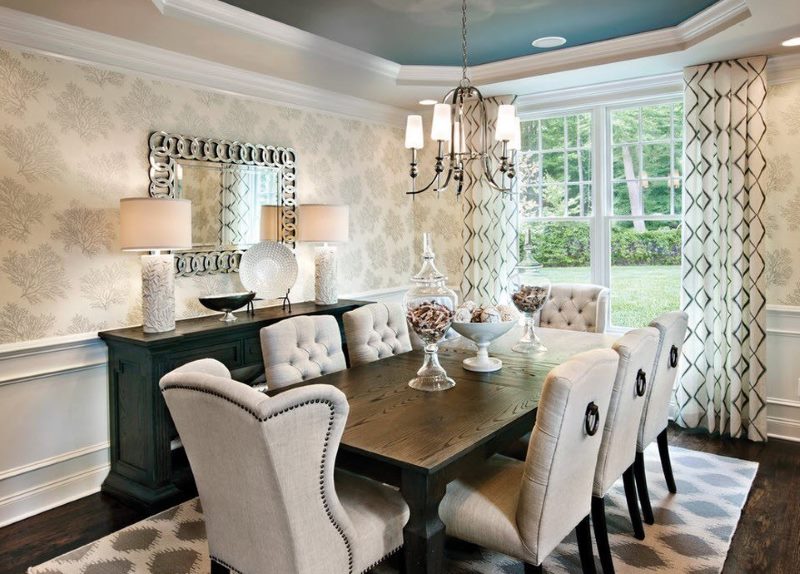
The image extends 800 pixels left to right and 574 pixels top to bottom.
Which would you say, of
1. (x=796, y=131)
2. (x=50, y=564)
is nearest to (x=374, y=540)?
(x=50, y=564)

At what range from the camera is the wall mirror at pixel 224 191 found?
355cm

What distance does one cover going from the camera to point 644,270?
15.2ft

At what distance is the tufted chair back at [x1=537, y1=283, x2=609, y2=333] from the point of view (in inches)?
156

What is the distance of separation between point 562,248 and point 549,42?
5.69ft

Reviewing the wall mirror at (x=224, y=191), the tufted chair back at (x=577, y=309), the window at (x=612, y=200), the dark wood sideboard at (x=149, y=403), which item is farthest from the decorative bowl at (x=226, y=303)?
the window at (x=612, y=200)

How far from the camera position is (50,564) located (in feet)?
8.26

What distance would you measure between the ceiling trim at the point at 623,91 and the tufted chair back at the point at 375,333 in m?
2.63

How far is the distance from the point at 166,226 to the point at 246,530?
6.37 ft

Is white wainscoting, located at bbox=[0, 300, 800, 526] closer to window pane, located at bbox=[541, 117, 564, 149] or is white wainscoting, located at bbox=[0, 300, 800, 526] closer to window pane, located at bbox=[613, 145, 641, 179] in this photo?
window pane, located at bbox=[541, 117, 564, 149]

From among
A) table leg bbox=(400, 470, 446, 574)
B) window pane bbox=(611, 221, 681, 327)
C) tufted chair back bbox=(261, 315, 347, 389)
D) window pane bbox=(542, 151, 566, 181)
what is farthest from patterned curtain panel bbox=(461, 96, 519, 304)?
table leg bbox=(400, 470, 446, 574)

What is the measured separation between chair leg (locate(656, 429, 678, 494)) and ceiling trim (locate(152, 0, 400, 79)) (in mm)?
2961

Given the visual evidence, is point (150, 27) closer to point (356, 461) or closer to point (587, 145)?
point (356, 461)

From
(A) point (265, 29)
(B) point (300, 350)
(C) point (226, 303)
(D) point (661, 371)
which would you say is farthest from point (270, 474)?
(A) point (265, 29)

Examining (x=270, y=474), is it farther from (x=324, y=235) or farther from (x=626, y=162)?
(x=626, y=162)
